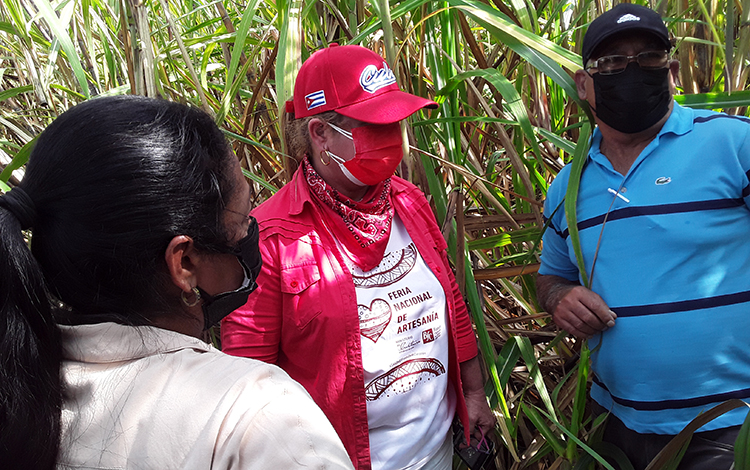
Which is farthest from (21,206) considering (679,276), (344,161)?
(679,276)

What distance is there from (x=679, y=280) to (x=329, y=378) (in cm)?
77

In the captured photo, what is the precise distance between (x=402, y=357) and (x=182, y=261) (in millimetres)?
661

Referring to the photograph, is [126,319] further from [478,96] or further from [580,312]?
[478,96]

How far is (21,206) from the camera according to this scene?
62cm

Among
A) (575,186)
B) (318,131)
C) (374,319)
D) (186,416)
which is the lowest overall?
(374,319)

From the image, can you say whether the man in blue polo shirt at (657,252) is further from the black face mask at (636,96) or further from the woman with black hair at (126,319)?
the woman with black hair at (126,319)

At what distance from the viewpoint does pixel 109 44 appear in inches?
67.7

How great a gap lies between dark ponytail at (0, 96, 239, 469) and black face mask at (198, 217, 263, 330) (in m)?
0.08

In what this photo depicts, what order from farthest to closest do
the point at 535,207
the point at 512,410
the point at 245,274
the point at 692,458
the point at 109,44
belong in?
1. the point at 109,44
2. the point at 512,410
3. the point at 535,207
4. the point at 692,458
5. the point at 245,274

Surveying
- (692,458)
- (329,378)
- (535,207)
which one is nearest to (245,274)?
(329,378)

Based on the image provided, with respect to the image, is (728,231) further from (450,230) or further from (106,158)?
(106,158)

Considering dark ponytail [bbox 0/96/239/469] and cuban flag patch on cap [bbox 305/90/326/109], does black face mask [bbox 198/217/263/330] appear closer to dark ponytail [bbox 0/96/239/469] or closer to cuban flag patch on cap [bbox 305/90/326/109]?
dark ponytail [bbox 0/96/239/469]

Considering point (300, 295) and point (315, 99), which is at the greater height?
point (315, 99)

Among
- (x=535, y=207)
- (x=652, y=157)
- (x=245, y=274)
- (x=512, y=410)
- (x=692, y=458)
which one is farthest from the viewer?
(x=512, y=410)
